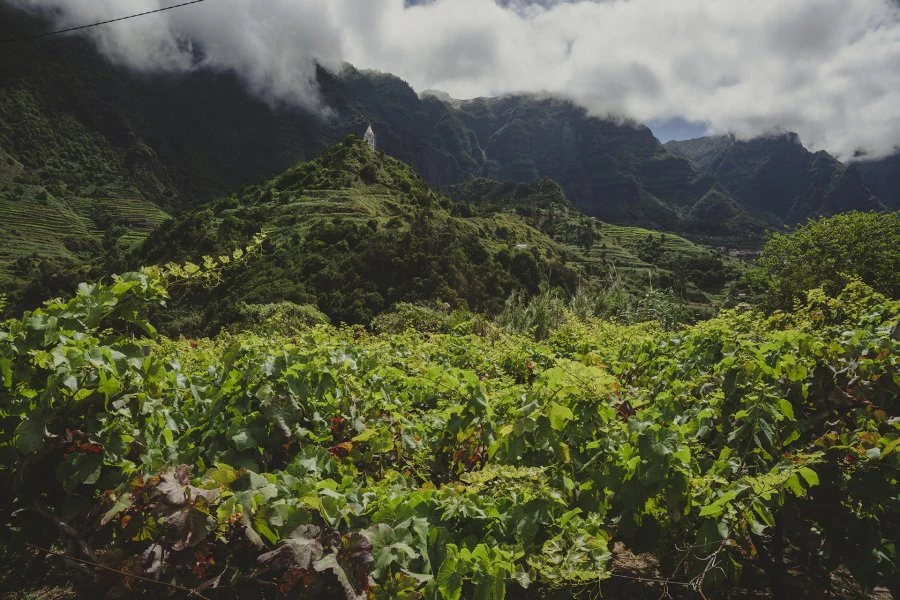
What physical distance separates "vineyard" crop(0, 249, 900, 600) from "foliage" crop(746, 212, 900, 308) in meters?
20.2

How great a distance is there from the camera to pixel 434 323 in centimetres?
1623

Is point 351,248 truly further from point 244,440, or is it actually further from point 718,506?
point 718,506

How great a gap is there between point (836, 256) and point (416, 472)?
26.6 metres

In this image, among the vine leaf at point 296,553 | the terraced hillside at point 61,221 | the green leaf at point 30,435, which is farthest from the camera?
the terraced hillside at point 61,221

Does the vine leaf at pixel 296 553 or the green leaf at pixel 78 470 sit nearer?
the vine leaf at pixel 296 553

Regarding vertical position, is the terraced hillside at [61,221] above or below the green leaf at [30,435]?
above

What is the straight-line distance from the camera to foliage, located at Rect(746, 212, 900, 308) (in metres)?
20.4

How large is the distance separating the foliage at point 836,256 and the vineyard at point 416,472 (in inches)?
796

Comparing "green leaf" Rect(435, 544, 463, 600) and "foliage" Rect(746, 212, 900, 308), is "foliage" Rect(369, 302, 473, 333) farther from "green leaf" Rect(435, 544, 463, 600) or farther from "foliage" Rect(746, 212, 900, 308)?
"foliage" Rect(746, 212, 900, 308)

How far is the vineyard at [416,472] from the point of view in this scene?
5.96ft

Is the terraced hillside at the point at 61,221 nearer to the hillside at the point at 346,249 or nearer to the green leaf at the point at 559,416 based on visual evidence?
the hillside at the point at 346,249

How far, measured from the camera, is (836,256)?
73.9 ft

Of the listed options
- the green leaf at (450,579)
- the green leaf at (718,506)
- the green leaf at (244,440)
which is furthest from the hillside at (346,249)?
the green leaf at (718,506)

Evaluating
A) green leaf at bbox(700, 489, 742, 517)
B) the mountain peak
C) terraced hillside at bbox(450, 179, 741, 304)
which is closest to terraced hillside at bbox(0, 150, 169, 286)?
the mountain peak
